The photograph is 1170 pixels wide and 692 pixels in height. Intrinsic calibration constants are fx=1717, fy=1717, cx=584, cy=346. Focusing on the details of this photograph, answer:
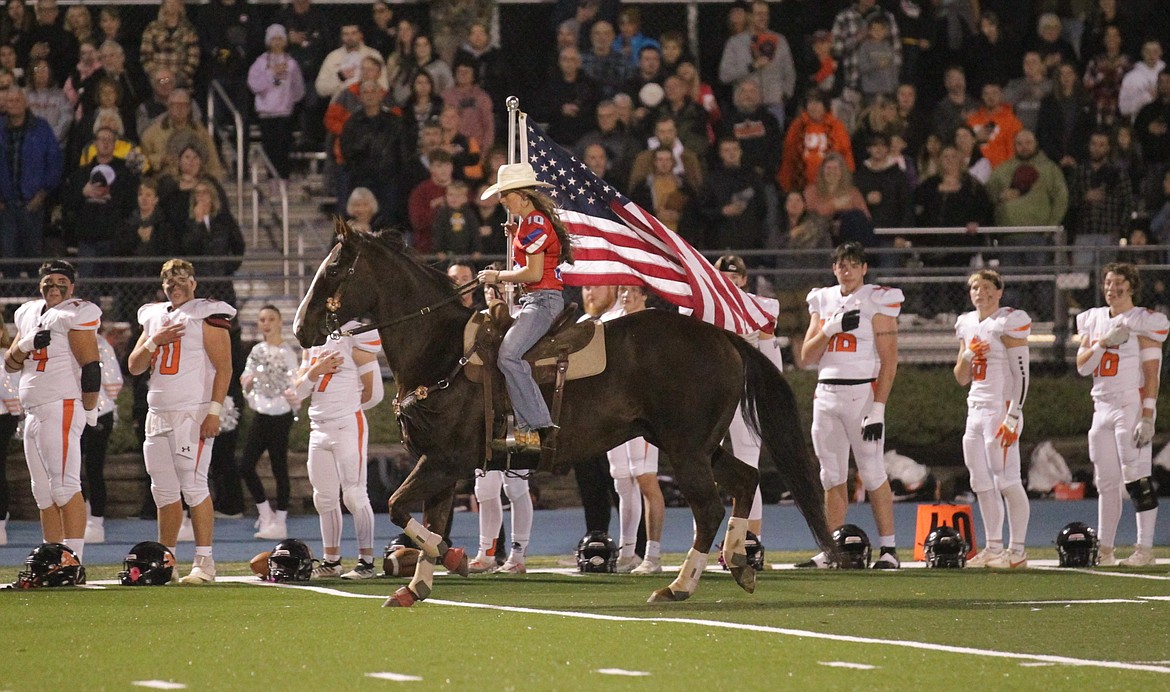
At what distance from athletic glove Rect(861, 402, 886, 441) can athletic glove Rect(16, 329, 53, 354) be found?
239 inches

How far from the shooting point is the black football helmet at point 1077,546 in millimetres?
13156

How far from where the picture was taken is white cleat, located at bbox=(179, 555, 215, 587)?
12.1 meters

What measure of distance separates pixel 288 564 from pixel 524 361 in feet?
9.43

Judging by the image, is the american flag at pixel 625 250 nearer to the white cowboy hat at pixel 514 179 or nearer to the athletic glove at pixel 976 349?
the white cowboy hat at pixel 514 179

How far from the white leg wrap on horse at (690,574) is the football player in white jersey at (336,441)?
2.99 metres

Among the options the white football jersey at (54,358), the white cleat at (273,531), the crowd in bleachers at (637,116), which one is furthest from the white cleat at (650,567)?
the crowd in bleachers at (637,116)

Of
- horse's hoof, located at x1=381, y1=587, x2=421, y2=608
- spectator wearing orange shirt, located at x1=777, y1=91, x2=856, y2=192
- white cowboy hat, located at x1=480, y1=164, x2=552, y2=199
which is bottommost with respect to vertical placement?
horse's hoof, located at x1=381, y1=587, x2=421, y2=608

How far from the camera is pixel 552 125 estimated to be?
2088 centimetres

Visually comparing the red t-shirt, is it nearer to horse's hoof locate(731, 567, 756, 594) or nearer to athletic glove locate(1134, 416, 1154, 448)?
horse's hoof locate(731, 567, 756, 594)

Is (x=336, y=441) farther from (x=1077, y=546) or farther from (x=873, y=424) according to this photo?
(x=1077, y=546)

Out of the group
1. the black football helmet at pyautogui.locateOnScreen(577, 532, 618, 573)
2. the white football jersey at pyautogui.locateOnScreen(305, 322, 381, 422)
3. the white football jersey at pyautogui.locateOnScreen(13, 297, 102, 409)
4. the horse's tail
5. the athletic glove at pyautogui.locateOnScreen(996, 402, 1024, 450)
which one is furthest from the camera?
the athletic glove at pyautogui.locateOnScreen(996, 402, 1024, 450)

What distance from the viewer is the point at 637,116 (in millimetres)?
20547

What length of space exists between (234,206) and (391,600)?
38.2 ft

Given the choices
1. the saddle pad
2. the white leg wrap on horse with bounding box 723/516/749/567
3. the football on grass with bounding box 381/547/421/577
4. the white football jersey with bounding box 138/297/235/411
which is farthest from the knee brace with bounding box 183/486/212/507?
the white leg wrap on horse with bounding box 723/516/749/567
